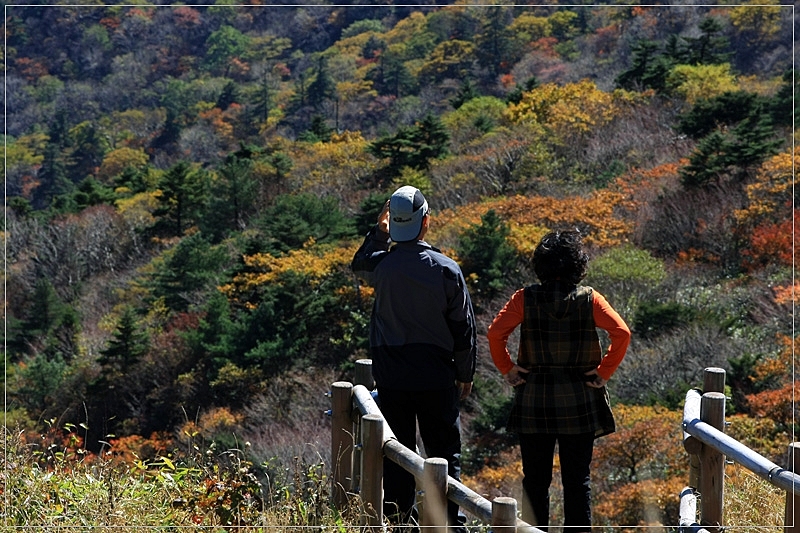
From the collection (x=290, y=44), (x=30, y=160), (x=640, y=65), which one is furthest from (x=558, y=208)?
(x=290, y=44)

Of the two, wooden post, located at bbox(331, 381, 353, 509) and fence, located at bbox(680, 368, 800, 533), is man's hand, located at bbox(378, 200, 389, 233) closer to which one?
wooden post, located at bbox(331, 381, 353, 509)

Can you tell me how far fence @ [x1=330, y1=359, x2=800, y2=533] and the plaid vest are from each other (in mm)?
519

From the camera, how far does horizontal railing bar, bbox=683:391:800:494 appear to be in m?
3.47

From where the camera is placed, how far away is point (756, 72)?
4122 centimetres

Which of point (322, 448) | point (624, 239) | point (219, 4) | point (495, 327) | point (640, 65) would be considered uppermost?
point (219, 4)

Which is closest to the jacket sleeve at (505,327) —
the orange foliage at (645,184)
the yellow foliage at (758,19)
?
the orange foliage at (645,184)

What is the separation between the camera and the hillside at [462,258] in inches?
547

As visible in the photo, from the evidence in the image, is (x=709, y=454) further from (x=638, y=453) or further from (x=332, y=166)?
(x=332, y=166)

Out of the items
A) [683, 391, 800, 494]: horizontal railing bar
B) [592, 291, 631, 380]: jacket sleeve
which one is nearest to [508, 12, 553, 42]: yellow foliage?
[683, 391, 800, 494]: horizontal railing bar

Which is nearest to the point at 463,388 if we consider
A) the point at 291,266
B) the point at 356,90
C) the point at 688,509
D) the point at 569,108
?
the point at 688,509

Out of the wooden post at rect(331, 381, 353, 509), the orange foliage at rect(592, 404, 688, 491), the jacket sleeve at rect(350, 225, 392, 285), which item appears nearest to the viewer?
the jacket sleeve at rect(350, 225, 392, 285)

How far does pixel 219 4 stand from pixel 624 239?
205 ft

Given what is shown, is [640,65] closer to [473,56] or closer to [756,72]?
[756,72]

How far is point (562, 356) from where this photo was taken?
149 inches
